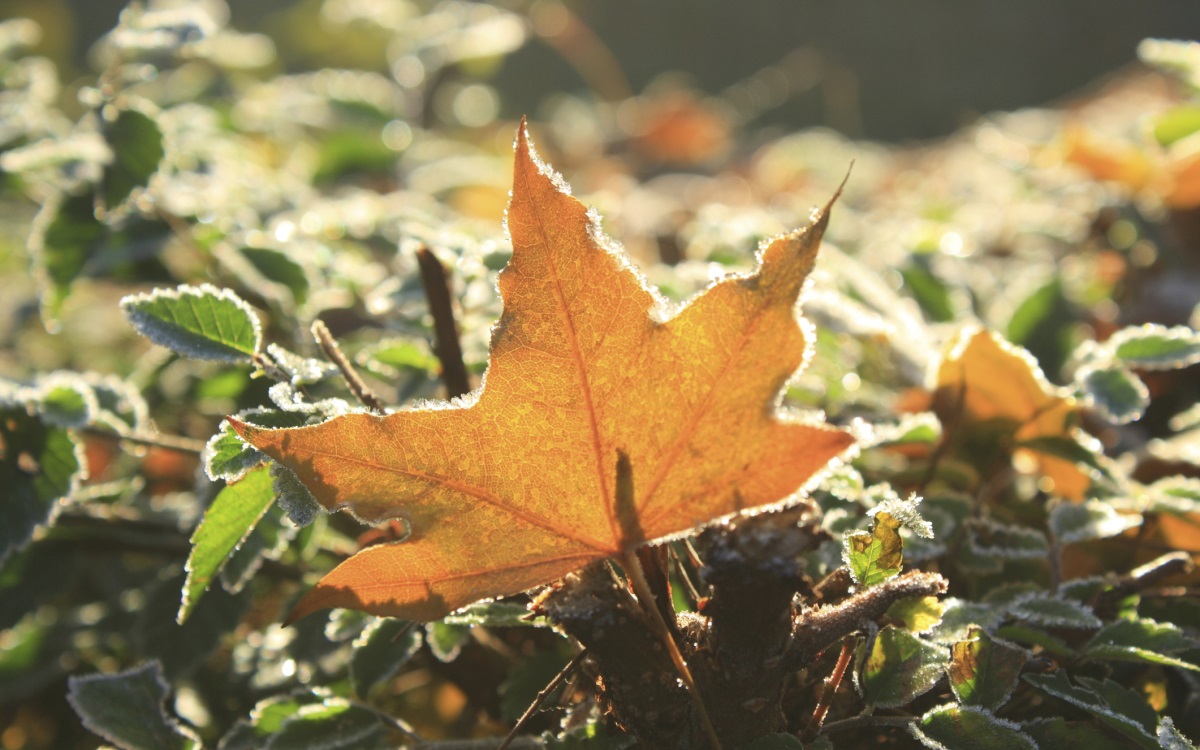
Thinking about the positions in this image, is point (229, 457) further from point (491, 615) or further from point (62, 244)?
point (62, 244)

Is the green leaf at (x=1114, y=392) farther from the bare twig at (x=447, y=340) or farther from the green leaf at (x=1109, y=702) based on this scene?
the bare twig at (x=447, y=340)

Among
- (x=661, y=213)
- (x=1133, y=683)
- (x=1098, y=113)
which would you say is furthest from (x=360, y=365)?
(x=1098, y=113)

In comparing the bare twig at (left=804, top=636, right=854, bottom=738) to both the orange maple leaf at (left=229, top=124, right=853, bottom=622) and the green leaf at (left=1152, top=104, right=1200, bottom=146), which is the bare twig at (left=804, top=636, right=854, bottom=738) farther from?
the green leaf at (left=1152, top=104, right=1200, bottom=146)

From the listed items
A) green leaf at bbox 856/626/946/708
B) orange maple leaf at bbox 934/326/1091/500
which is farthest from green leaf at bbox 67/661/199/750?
orange maple leaf at bbox 934/326/1091/500

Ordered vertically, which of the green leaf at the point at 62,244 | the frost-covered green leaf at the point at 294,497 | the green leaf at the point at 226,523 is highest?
the frost-covered green leaf at the point at 294,497

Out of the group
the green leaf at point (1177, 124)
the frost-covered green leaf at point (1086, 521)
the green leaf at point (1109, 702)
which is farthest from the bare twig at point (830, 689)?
the green leaf at point (1177, 124)

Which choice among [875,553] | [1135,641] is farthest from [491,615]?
[1135,641]

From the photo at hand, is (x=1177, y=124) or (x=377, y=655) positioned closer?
(x=377, y=655)
